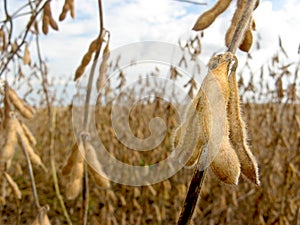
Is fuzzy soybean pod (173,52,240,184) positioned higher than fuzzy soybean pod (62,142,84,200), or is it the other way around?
fuzzy soybean pod (173,52,240,184)

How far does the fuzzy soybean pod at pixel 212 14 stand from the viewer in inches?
25.1

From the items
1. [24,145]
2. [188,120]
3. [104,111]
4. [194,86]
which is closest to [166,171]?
[194,86]

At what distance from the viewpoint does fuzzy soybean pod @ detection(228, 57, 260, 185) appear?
0.49 metres

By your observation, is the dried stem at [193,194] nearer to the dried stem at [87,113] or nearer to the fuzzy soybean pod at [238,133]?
the fuzzy soybean pod at [238,133]

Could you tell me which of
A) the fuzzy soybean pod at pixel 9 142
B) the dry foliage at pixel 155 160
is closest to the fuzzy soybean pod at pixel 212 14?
the dry foliage at pixel 155 160

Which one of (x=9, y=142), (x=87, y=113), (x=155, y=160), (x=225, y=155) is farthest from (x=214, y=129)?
(x=155, y=160)

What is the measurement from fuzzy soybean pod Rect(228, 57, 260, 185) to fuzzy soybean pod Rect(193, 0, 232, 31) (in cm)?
16

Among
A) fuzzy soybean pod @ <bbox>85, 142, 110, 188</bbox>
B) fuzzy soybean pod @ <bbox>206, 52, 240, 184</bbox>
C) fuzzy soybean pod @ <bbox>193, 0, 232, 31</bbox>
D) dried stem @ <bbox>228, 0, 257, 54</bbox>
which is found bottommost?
fuzzy soybean pod @ <bbox>85, 142, 110, 188</bbox>

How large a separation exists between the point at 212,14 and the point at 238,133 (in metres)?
0.21

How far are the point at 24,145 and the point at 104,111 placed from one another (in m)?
3.56

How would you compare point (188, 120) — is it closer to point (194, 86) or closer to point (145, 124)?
point (194, 86)

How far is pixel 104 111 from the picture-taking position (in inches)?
187

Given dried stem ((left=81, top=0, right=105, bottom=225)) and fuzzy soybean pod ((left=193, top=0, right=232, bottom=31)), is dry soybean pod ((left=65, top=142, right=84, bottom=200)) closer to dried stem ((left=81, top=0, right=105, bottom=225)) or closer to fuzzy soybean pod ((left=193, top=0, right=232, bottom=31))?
dried stem ((left=81, top=0, right=105, bottom=225))

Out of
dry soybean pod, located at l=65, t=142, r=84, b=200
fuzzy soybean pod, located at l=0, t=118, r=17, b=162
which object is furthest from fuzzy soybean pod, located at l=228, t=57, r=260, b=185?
fuzzy soybean pod, located at l=0, t=118, r=17, b=162
